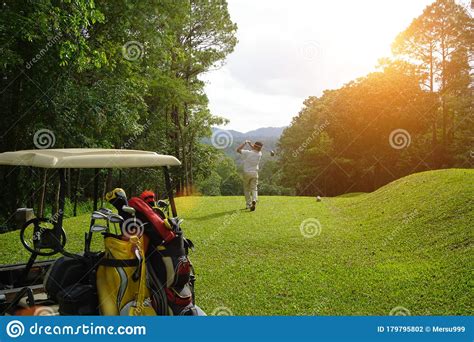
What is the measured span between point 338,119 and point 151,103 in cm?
1717

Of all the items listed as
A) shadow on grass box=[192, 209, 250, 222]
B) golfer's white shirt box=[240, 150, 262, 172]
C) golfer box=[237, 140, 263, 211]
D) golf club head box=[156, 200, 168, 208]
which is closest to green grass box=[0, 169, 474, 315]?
shadow on grass box=[192, 209, 250, 222]

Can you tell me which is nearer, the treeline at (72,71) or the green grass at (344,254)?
the green grass at (344,254)

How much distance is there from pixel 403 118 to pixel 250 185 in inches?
887

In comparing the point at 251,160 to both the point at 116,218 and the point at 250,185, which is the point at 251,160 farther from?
the point at 116,218

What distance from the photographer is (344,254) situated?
36.1ft

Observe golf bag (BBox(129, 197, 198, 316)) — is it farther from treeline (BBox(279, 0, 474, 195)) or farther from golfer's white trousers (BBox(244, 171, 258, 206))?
treeline (BBox(279, 0, 474, 195))

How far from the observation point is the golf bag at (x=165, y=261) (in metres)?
5.34

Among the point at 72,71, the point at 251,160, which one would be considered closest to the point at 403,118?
the point at 251,160

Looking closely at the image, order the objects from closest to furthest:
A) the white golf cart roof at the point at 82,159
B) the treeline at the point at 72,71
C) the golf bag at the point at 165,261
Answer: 1. the golf bag at the point at 165,261
2. the white golf cart roof at the point at 82,159
3. the treeline at the point at 72,71

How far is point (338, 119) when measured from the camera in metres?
42.0

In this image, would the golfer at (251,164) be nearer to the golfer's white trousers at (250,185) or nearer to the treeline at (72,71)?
the golfer's white trousers at (250,185)

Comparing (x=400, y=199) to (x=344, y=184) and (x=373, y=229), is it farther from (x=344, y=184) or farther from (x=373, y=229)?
(x=344, y=184)

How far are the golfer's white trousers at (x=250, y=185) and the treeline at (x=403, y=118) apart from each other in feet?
46.0

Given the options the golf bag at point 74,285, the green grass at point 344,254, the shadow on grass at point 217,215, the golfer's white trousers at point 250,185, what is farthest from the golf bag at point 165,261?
the golfer's white trousers at point 250,185
